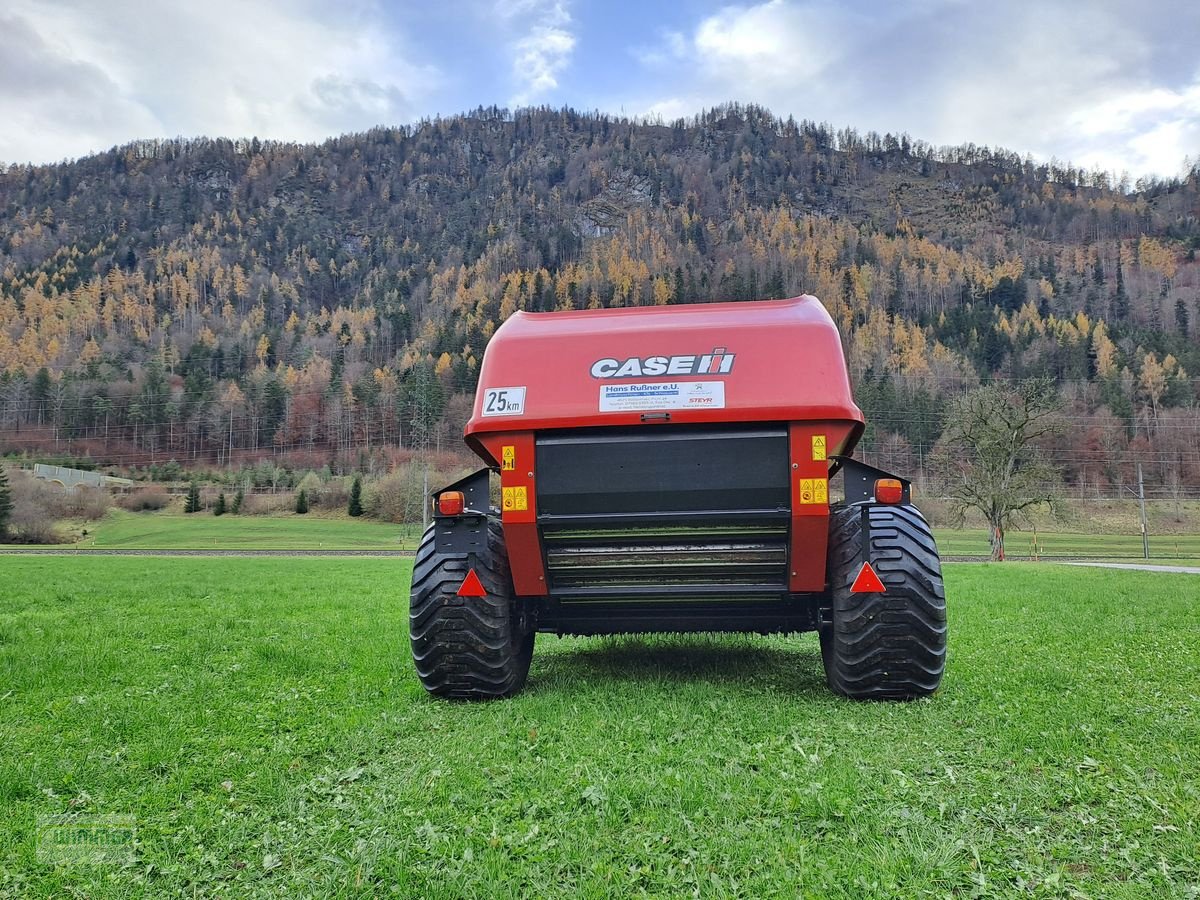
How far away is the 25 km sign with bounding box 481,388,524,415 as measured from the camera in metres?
5.13

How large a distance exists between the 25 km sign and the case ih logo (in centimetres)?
53

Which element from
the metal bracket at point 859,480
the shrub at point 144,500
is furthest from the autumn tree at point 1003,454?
the shrub at point 144,500

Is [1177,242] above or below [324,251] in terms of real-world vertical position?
below

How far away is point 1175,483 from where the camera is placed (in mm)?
55656

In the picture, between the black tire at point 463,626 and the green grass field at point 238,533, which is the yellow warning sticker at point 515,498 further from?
the green grass field at point 238,533

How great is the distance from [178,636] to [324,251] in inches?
8043

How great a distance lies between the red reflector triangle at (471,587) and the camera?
5.30 m

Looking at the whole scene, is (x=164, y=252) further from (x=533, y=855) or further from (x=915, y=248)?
(x=533, y=855)

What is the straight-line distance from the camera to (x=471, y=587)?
5309mm

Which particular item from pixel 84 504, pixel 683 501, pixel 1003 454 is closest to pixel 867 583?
pixel 683 501

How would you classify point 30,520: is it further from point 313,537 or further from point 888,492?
point 888,492

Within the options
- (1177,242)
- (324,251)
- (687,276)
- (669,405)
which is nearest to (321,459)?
(687,276)

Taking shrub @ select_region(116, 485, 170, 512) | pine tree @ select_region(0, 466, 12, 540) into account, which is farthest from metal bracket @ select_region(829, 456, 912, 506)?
shrub @ select_region(116, 485, 170, 512)

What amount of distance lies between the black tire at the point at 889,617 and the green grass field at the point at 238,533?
1643 inches
